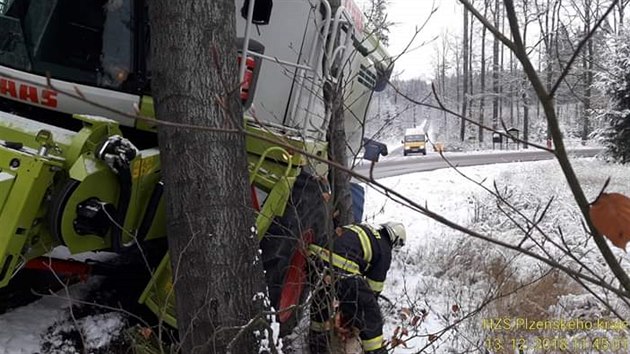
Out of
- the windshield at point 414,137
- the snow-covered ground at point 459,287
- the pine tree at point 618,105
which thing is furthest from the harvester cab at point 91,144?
the windshield at point 414,137

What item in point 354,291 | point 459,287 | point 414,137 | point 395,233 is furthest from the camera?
point 414,137

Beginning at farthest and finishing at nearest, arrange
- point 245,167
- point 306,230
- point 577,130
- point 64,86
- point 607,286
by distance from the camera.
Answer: point 577,130
point 306,230
point 64,86
point 245,167
point 607,286

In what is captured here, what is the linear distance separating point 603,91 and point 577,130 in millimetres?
24455

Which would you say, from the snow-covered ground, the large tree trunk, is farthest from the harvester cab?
the snow-covered ground

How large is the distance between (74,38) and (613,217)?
12.3ft

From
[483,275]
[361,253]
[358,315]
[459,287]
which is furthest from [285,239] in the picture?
[483,275]

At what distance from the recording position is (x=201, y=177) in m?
2.79

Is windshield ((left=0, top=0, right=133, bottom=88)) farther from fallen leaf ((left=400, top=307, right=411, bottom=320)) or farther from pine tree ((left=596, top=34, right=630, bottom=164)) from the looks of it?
pine tree ((left=596, top=34, right=630, bottom=164))

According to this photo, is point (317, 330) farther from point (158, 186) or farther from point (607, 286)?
point (607, 286)

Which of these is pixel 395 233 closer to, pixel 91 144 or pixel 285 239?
pixel 285 239

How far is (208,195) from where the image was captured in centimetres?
280

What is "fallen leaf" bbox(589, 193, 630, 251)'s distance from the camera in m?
0.81

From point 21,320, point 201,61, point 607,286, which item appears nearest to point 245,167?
point 201,61

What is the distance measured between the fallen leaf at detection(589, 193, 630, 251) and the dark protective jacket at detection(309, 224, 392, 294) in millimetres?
2996
